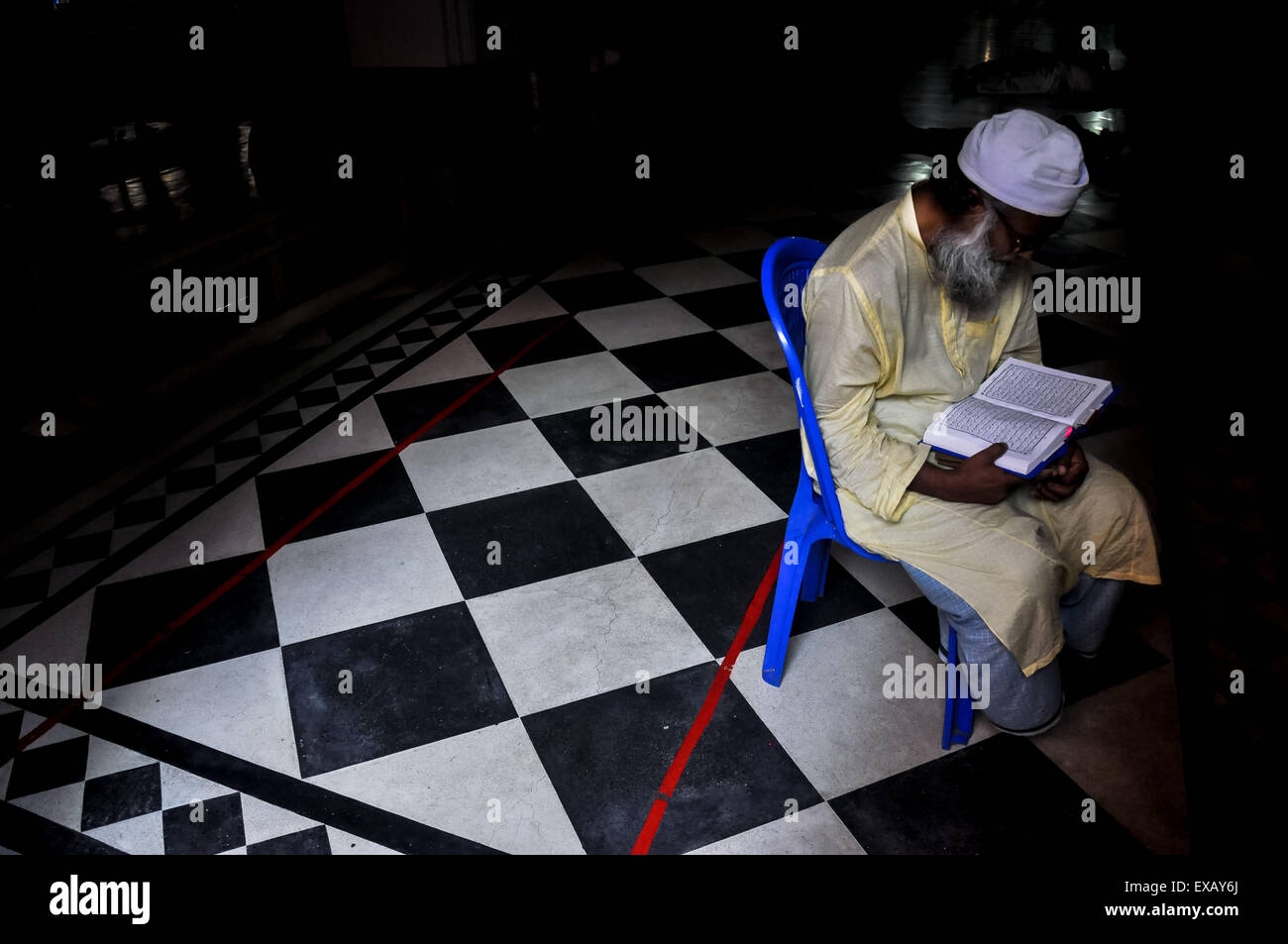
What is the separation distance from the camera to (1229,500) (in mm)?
1245

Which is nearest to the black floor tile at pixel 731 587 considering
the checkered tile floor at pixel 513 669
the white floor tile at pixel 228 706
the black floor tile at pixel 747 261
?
the checkered tile floor at pixel 513 669

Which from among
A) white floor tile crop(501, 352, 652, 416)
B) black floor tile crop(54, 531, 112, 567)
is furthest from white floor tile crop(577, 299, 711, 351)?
black floor tile crop(54, 531, 112, 567)

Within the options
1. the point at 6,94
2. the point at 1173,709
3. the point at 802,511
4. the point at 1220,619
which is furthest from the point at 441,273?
the point at 1220,619

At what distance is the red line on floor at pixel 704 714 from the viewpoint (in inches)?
69.7

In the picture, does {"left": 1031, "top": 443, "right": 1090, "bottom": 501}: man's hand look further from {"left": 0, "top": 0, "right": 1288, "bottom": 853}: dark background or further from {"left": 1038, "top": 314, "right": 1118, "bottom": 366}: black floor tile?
{"left": 1038, "top": 314, "right": 1118, "bottom": 366}: black floor tile

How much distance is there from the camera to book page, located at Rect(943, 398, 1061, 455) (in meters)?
1.70

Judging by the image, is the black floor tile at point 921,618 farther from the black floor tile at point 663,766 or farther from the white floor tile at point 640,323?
the white floor tile at point 640,323

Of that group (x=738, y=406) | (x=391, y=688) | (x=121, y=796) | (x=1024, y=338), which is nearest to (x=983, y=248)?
(x=1024, y=338)

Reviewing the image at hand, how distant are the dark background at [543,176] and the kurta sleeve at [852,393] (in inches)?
17.7

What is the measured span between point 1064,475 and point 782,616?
0.65 m
